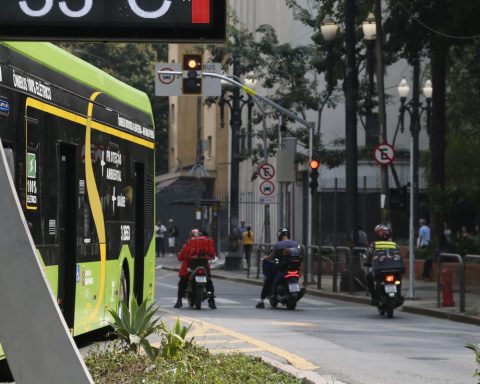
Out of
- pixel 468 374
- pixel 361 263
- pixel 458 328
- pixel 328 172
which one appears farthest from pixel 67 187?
pixel 328 172

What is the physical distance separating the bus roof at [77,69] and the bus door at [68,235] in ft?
2.95

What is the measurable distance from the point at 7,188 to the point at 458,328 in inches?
631

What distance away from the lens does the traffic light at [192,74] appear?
102ft

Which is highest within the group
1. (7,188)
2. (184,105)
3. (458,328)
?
(184,105)

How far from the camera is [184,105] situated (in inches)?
3268

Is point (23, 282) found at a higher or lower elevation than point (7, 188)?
lower

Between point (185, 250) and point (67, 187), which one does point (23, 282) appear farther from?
point (185, 250)

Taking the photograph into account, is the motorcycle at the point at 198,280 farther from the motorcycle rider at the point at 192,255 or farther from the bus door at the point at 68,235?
the bus door at the point at 68,235

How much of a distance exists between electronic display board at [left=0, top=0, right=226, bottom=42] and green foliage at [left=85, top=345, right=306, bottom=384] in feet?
12.3

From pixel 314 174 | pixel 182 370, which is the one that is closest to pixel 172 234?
pixel 314 174

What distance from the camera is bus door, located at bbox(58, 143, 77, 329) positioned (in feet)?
45.2

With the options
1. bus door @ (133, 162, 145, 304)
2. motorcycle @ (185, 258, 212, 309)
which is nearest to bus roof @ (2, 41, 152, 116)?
bus door @ (133, 162, 145, 304)

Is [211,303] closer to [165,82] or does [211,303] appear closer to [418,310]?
[418,310]

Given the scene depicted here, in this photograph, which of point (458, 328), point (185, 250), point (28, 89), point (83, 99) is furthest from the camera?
point (185, 250)
